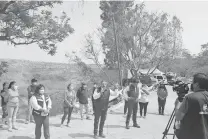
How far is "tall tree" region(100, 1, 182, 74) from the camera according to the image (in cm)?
2583

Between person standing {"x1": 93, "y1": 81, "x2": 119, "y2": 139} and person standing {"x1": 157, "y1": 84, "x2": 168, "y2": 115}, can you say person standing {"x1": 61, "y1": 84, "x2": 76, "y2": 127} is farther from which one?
person standing {"x1": 157, "y1": 84, "x2": 168, "y2": 115}

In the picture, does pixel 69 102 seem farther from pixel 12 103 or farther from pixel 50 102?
pixel 50 102

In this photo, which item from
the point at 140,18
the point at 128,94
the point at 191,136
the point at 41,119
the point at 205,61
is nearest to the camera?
the point at 191,136

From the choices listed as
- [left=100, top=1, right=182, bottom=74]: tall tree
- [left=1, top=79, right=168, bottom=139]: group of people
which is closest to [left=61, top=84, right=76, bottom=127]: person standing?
[left=1, top=79, right=168, bottom=139]: group of people

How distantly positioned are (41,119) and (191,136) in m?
4.00

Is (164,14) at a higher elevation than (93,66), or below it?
higher

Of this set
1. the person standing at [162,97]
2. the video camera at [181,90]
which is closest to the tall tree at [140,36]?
the person standing at [162,97]

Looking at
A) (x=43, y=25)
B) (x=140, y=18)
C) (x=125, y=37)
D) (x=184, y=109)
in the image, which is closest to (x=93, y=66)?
(x=125, y=37)

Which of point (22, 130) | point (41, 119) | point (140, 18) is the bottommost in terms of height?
point (22, 130)

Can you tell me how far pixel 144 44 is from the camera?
26625 millimetres

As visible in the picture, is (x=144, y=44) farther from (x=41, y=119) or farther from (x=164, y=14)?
(x=41, y=119)

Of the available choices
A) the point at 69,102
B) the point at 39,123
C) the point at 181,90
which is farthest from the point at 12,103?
the point at 181,90

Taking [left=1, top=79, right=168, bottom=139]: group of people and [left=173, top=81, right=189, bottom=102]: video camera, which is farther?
[left=1, top=79, right=168, bottom=139]: group of people

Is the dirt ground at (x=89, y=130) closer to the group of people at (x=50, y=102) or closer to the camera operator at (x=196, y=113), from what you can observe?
the group of people at (x=50, y=102)
